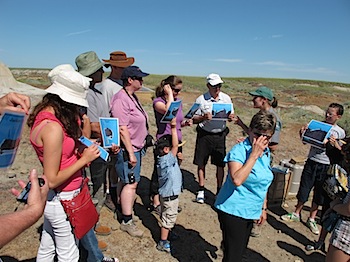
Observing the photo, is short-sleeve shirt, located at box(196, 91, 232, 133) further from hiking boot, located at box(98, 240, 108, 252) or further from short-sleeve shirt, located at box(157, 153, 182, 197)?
hiking boot, located at box(98, 240, 108, 252)

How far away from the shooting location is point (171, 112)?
13.2ft

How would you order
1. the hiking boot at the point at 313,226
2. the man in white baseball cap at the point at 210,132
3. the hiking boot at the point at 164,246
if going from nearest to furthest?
1. the hiking boot at the point at 164,246
2. the hiking boot at the point at 313,226
3. the man in white baseball cap at the point at 210,132

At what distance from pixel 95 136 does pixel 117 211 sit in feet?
4.54

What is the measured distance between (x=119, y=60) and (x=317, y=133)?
2.97 meters

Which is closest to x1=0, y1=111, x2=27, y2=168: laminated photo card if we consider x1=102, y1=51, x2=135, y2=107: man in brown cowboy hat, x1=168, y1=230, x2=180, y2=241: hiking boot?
x1=102, y1=51, x2=135, y2=107: man in brown cowboy hat

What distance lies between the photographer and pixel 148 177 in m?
6.09

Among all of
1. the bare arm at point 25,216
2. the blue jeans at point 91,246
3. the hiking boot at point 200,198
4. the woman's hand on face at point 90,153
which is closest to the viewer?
the bare arm at point 25,216

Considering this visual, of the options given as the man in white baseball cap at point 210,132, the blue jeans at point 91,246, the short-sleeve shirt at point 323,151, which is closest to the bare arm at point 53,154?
the blue jeans at point 91,246

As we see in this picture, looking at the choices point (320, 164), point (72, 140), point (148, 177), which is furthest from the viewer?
point (148, 177)

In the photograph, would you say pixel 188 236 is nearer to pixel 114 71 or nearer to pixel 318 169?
pixel 318 169

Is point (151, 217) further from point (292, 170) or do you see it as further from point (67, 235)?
point (292, 170)

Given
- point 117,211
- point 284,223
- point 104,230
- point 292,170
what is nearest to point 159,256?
point 104,230

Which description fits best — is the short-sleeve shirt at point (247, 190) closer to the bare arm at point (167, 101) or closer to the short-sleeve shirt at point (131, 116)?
the short-sleeve shirt at point (131, 116)

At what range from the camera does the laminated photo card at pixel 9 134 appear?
1.50 meters
